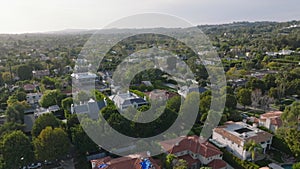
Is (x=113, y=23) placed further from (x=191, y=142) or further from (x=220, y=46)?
(x=220, y=46)

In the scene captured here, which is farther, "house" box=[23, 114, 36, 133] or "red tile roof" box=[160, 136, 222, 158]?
"house" box=[23, 114, 36, 133]

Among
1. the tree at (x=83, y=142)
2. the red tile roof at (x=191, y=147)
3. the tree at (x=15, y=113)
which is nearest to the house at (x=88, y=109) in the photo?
the tree at (x=83, y=142)

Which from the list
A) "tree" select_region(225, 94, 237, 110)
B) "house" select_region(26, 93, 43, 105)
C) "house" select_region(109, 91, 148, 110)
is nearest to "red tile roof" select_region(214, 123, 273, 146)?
"tree" select_region(225, 94, 237, 110)

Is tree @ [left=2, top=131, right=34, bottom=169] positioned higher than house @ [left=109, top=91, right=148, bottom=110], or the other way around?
house @ [left=109, top=91, right=148, bottom=110]

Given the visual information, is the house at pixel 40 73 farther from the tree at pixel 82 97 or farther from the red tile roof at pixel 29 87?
the tree at pixel 82 97

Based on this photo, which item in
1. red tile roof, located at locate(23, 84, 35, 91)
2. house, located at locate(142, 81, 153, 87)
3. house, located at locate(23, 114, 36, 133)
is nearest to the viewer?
house, located at locate(23, 114, 36, 133)

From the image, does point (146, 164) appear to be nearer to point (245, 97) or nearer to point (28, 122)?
point (28, 122)

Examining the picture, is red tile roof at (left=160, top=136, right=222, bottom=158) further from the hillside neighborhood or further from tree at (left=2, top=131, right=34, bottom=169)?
tree at (left=2, top=131, right=34, bottom=169)
